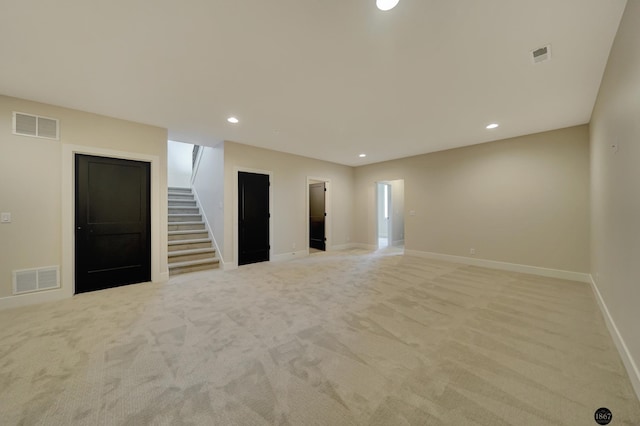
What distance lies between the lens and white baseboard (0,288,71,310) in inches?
117

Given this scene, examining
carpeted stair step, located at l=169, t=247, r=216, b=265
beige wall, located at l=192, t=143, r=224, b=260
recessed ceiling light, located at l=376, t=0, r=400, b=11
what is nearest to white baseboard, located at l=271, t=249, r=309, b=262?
beige wall, located at l=192, t=143, r=224, b=260

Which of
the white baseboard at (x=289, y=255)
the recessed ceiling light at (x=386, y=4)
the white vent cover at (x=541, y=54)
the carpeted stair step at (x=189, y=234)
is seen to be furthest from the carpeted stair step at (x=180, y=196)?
the white vent cover at (x=541, y=54)

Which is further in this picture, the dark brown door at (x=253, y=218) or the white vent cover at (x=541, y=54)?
the dark brown door at (x=253, y=218)

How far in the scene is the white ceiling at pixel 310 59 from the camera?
69.0 inches

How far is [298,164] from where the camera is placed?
625 centimetres

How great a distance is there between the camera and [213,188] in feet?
18.0

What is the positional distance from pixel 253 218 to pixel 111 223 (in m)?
2.43

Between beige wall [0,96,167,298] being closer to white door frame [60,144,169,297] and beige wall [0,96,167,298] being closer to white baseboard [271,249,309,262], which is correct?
white door frame [60,144,169,297]

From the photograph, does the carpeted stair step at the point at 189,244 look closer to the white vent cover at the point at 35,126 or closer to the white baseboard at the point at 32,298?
the white baseboard at the point at 32,298

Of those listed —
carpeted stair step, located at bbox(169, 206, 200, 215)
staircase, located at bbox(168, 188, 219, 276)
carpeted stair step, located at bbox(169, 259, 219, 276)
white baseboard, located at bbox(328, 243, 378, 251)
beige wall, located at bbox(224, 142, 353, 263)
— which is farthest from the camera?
white baseboard, located at bbox(328, 243, 378, 251)

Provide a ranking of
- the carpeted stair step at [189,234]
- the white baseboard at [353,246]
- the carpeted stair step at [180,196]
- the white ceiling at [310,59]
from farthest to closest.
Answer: the white baseboard at [353,246] → the carpeted stair step at [180,196] → the carpeted stair step at [189,234] → the white ceiling at [310,59]

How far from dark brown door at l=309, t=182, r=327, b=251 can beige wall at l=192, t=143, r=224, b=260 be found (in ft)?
9.78

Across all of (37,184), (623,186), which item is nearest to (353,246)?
(623,186)

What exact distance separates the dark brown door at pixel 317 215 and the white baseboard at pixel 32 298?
5321 mm
